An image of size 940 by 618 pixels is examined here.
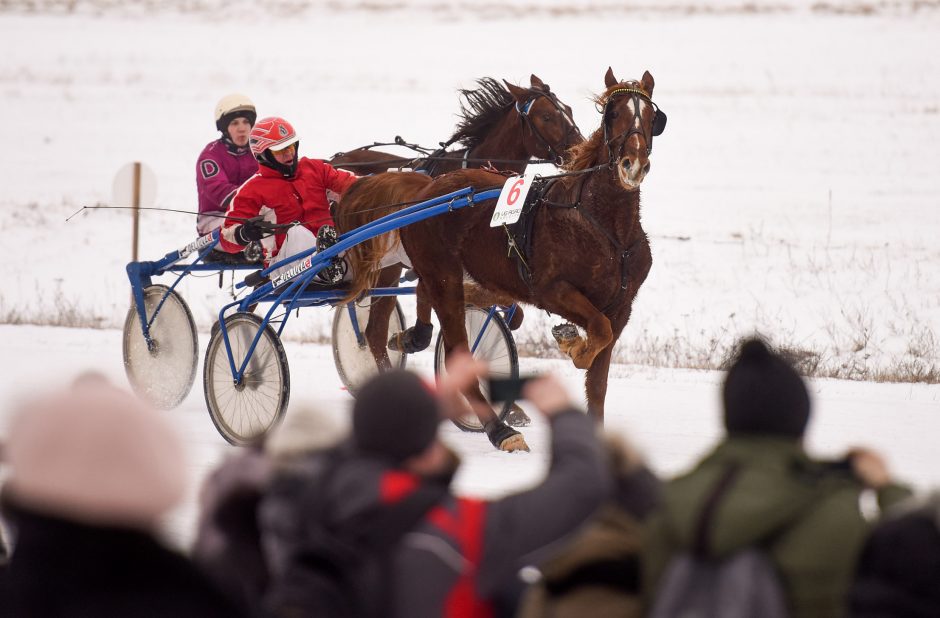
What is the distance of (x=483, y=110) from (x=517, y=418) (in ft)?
10.5

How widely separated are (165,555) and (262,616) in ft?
1.62

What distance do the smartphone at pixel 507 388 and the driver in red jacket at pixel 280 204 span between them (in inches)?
180

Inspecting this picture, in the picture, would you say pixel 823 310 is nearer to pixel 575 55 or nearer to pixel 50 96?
pixel 575 55

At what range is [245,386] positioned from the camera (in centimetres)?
763

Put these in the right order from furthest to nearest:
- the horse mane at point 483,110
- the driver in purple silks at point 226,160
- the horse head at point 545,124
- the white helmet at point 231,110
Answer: the horse mane at point 483,110
the horse head at point 545,124
the white helmet at point 231,110
the driver in purple silks at point 226,160

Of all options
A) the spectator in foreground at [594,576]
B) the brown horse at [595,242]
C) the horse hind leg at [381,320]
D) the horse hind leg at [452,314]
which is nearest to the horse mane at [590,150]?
the brown horse at [595,242]

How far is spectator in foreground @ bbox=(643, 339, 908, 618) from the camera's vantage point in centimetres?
259

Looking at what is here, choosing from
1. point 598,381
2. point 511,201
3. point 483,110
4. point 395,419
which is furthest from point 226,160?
point 395,419

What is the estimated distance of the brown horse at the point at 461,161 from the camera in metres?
8.04

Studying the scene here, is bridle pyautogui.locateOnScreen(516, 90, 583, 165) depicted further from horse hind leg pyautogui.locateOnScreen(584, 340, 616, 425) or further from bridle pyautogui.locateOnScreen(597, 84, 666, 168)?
horse hind leg pyautogui.locateOnScreen(584, 340, 616, 425)

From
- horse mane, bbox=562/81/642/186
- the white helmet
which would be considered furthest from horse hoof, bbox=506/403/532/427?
the white helmet

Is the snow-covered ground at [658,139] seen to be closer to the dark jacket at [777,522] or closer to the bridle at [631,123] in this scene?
the bridle at [631,123]

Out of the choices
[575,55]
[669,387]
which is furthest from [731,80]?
[669,387]

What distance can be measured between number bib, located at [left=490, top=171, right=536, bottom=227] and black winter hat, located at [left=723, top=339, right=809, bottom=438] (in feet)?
13.9
